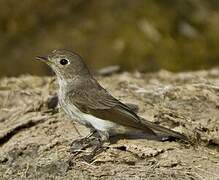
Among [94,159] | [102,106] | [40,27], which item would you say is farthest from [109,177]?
[40,27]

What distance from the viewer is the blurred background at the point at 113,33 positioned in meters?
15.1

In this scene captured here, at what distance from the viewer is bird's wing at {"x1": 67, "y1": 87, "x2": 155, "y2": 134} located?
797cm

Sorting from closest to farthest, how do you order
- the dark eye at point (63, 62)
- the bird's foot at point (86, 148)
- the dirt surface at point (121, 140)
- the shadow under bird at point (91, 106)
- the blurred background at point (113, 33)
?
1. the dirt surface at point (121, 140)
2. the bird's foot at point (86, 148)
3. the shadow under bird at point (91, 106)
4. the dark eye at point (63, 62)
5. the blurred background at point (113, 33)

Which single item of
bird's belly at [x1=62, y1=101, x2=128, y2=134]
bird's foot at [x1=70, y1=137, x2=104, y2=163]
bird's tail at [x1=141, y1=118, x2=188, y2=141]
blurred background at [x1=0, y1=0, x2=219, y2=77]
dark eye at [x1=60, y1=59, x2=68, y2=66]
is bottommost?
bird's foot at [x1=70, y1=137, x2=104, y2=163]

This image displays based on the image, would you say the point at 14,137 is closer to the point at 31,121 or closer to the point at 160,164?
the point at 31,121

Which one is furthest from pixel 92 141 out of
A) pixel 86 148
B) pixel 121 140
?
pixel 121 140

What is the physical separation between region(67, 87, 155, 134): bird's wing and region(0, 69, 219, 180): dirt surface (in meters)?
0.29

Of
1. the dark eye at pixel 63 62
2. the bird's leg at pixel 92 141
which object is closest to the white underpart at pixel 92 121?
the bird's leg at pixel 92 141

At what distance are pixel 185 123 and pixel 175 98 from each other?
1045 millimetres

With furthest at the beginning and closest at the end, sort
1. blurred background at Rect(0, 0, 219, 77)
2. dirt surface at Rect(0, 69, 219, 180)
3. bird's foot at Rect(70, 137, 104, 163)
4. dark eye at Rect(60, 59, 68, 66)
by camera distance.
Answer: blurred background at Rect(0, 0, 219, 77), dark eye at Rect(60, 59, 68, 66), bird's foot at Rect(70, 137, 104, 163), dirt surface at Rect(0, 69, 219, 180)

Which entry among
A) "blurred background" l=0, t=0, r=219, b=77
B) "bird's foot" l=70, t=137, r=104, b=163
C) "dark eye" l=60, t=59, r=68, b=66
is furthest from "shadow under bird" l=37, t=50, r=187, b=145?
"blurred background" l=0, t=0, r=219, b=77

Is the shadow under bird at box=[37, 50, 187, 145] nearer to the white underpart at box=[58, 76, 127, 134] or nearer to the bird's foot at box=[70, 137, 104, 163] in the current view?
the white underpart at box=[58, 76, 127, 134]

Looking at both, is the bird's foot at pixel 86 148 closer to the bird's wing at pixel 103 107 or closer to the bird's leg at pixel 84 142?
the bird's leg at pixel 84 142

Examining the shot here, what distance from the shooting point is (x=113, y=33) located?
15.7m
